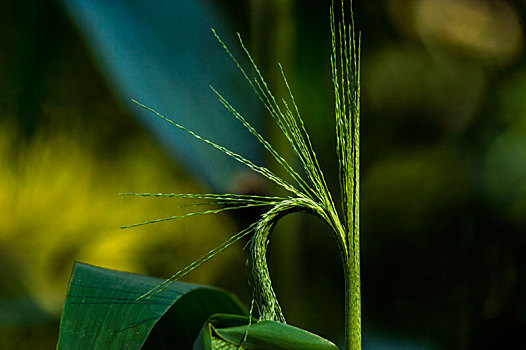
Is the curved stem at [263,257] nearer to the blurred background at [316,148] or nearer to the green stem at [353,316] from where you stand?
the green stem at [353,316]

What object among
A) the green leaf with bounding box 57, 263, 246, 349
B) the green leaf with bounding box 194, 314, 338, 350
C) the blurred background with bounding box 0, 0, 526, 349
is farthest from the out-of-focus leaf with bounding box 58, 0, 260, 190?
the green leaf with bounding box 194, 314, 338, 350

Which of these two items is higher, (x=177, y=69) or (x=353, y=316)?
(x=177, y=69)

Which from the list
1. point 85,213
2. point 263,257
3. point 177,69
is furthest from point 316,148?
point 263,257

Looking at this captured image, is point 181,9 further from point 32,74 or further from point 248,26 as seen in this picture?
point 32,74

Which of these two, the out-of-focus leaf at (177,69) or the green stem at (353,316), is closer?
the green stem at (353,316)

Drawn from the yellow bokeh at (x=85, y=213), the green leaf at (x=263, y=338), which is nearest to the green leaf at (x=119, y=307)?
the green leaf at (x=263, y=338)

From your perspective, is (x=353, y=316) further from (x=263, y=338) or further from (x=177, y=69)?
(x=177, y=69)
